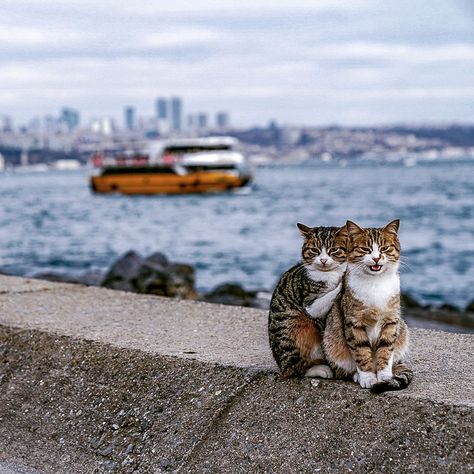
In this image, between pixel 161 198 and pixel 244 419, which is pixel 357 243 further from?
pixel 161 198

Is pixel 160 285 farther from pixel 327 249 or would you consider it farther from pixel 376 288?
pixel 376 288

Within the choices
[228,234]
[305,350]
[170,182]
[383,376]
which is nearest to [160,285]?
[305,350]

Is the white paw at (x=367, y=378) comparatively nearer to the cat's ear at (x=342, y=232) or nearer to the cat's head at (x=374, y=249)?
the cat's head at (x=374, y=249)

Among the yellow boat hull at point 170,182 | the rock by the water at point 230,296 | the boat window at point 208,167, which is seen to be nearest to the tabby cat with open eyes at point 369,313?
the rock by the water at point 230,296

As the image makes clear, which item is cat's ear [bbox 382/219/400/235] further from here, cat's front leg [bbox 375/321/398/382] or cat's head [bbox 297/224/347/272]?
cat's front leg [bbox 375/321/398/382]

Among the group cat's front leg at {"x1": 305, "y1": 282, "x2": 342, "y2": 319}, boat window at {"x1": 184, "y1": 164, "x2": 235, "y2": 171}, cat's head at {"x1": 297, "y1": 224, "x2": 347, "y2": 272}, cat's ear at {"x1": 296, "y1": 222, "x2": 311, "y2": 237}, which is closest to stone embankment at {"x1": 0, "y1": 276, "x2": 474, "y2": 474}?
cat's front leg at {"x1": 305, "y1": 282, "x2": 342, "y2": 319}

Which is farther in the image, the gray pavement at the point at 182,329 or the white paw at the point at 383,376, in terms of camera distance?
the gray pavement at the point at 182,329

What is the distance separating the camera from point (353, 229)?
310 centimetres

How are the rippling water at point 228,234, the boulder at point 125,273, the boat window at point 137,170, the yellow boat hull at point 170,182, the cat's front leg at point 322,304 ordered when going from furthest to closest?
the boat window at point 137,170, the yellow boat hull at point 170,182, the rippling water at point 228,234, the boulder at point 125,273, the cat's front leg at point 322,304

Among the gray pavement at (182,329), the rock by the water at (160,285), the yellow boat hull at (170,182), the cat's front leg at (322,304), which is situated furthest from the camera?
the yellow boat hull at (170,182)

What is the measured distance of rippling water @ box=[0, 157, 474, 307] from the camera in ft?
70.2

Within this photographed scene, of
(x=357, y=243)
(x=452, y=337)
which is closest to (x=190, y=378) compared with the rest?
(x=357, y=243)

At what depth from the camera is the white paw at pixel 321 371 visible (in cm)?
328

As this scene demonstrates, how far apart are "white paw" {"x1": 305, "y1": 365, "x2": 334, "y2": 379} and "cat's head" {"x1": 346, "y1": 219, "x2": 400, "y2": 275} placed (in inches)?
16.6
